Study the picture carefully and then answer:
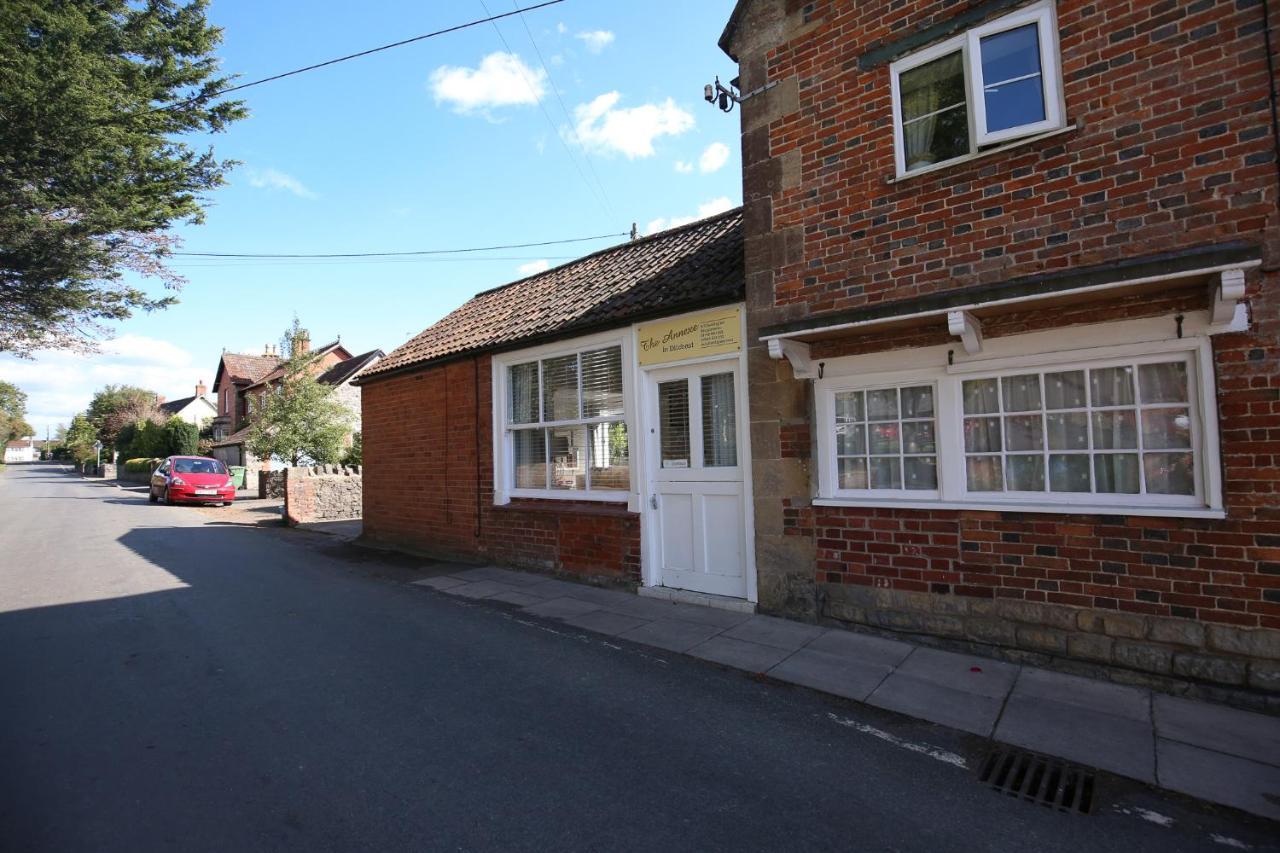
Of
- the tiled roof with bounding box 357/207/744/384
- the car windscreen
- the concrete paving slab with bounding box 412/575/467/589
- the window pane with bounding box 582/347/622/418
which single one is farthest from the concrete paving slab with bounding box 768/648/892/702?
the car windscreen

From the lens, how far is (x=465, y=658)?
17.2ft

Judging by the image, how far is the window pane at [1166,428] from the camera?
4348 mm

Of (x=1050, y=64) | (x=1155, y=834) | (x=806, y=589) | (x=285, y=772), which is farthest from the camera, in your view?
(x=806, y=589)

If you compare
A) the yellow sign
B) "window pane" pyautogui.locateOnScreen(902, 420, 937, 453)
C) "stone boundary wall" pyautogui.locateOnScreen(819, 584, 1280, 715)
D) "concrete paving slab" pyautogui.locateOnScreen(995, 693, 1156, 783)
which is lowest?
"concrete paving slab" pyautogui.locateOnScreen(995, 693, 1156, 783)

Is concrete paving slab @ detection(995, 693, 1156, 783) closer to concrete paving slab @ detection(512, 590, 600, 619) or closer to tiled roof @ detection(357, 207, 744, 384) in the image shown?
concrete paving slab @ detection(512, 590, 600, 619)

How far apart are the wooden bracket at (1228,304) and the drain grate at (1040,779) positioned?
296 cm

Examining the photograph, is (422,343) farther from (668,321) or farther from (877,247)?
(877,247)

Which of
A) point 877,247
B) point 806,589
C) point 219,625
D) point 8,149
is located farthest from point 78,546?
point 877,247

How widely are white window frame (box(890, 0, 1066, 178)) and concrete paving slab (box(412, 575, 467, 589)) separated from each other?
698cm

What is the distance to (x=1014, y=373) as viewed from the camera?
493 cm

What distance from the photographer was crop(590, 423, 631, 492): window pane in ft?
25.5

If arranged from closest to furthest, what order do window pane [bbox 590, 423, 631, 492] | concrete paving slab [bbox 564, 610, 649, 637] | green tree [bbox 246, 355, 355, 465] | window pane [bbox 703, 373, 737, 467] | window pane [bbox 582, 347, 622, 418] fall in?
1. concrete paving slab [bbox 564, 610, 649, 637]
2. window pane [bbox 703, 373, 737, 467]
3. window pane [bbox 590, 423, 631, 492]
4. window pane [bbox 582, 347, 622, 418]
5. green tree [bbox 246, 355, 355, 465]

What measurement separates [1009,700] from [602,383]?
215 inches

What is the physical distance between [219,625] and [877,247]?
24.2 feet
